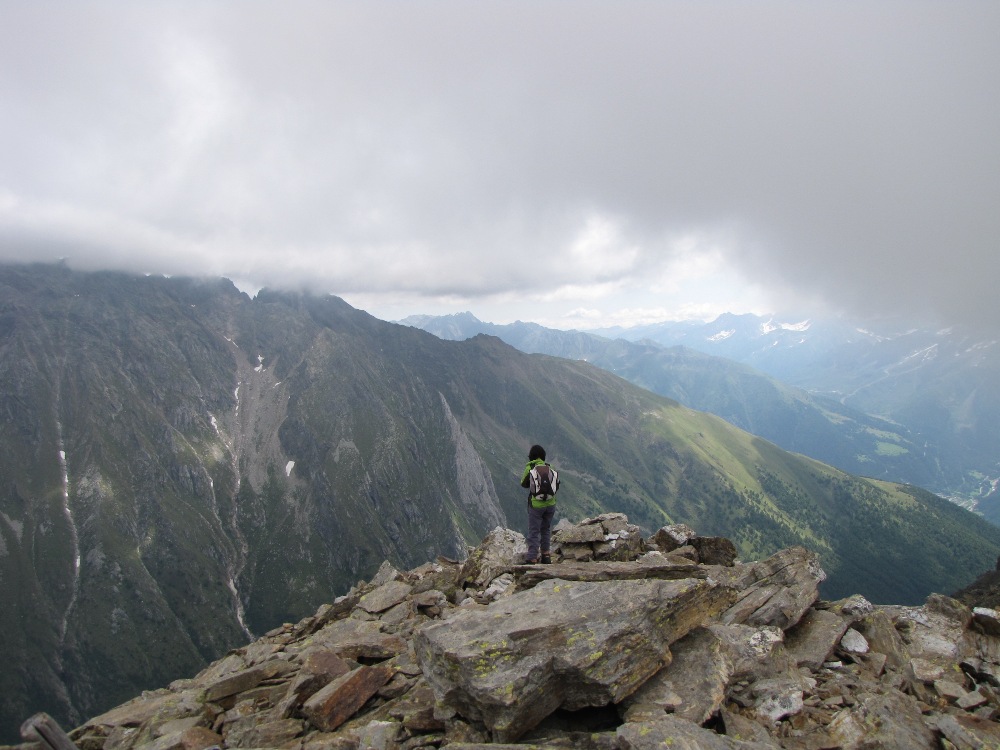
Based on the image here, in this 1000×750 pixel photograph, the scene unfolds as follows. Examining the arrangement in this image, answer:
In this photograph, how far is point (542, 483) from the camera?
70.9 ft

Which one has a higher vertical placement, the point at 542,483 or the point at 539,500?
the point at 542,483

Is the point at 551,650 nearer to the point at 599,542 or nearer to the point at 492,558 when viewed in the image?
the point at 599,542

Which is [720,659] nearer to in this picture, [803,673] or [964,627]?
[803,673]

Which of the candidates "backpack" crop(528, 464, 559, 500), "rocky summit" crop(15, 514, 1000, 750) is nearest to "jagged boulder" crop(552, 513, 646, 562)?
"rocky summit" crop(15, 514, 1000, 750)

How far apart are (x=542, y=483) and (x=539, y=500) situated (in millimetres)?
855

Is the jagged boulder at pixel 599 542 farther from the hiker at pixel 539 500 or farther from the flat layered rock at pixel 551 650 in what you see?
the flat layered rock at pixel 551 650

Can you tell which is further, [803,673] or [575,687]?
[803,673]

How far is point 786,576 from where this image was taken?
75.8ft

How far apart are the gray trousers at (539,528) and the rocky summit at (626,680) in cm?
244

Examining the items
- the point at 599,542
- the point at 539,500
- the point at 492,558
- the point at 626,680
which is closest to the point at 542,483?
the point at 539,500

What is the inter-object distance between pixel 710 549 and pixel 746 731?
18860mm

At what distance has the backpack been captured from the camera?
21594mm

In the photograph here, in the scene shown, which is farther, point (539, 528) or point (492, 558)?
point (492, 558)

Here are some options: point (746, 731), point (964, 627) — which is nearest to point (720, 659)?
point (746, 731)
